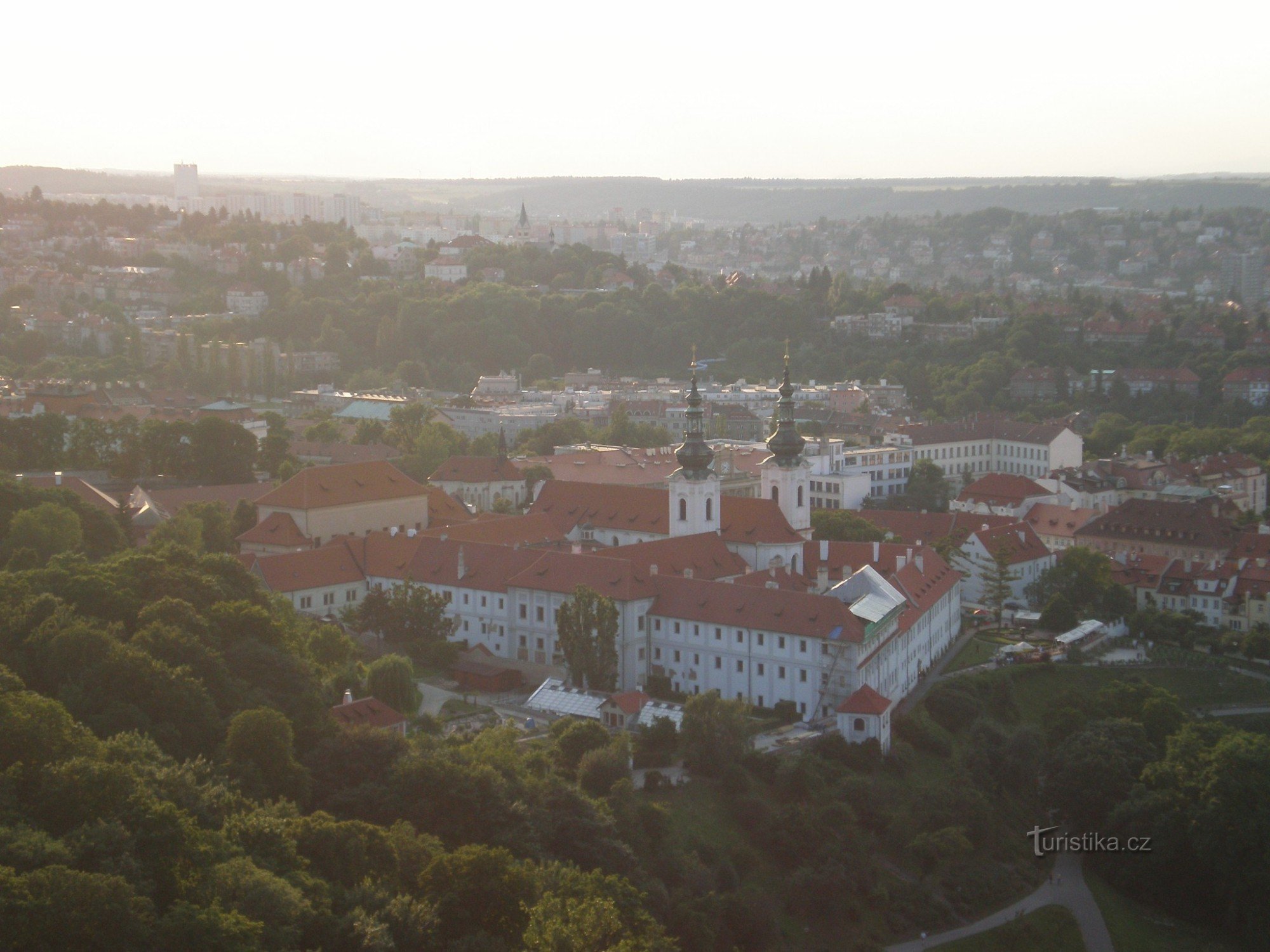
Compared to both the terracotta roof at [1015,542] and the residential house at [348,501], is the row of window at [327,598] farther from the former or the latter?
the terracotta roof at [1015,542]

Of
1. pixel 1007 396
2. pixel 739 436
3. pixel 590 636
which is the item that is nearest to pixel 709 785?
pixel 590 636

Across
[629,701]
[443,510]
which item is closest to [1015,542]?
[443,510]

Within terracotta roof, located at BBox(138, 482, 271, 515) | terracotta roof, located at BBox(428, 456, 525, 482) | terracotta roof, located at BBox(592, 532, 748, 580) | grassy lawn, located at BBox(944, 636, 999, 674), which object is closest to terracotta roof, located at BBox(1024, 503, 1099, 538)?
grassy lawn, located at BBox(944, 636, 999, 674)

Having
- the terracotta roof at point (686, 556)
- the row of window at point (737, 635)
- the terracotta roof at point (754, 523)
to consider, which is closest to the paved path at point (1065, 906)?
the row of window at point (737, 635)

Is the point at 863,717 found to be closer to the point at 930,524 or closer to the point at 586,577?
the point at 586,577

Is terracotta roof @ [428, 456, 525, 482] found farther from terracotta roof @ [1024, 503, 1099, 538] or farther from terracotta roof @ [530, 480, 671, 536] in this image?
terracotta roof @ [1024, 503, 1099, 538]
